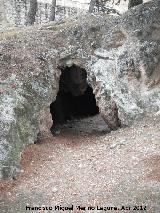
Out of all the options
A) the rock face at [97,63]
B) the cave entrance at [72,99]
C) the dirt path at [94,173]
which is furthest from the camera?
the cave entrance at [72,99]

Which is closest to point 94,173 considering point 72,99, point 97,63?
point 97,63

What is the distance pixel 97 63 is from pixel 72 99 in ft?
18.9

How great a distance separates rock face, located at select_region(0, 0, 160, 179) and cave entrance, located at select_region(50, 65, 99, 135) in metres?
2.09

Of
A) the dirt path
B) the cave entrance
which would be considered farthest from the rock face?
the cave entrance

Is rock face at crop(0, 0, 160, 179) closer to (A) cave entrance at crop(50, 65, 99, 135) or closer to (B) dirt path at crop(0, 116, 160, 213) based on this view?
(B) dirt path at crop(0, 116, 160, 213)

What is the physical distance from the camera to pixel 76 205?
13078mm

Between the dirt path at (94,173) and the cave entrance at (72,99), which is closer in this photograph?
the dirt path at (94,173)

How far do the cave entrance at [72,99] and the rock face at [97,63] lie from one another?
6.86ft

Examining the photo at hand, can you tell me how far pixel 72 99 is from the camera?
79.2 feet

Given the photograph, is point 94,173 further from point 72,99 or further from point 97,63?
point 72,99

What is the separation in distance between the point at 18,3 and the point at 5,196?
25.1m

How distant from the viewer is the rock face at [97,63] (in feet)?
56.9

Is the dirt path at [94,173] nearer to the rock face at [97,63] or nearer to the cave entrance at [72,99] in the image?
the rock face at [97,63]

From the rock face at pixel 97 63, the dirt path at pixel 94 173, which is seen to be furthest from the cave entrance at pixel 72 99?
the dirt path at pixel 94 173
